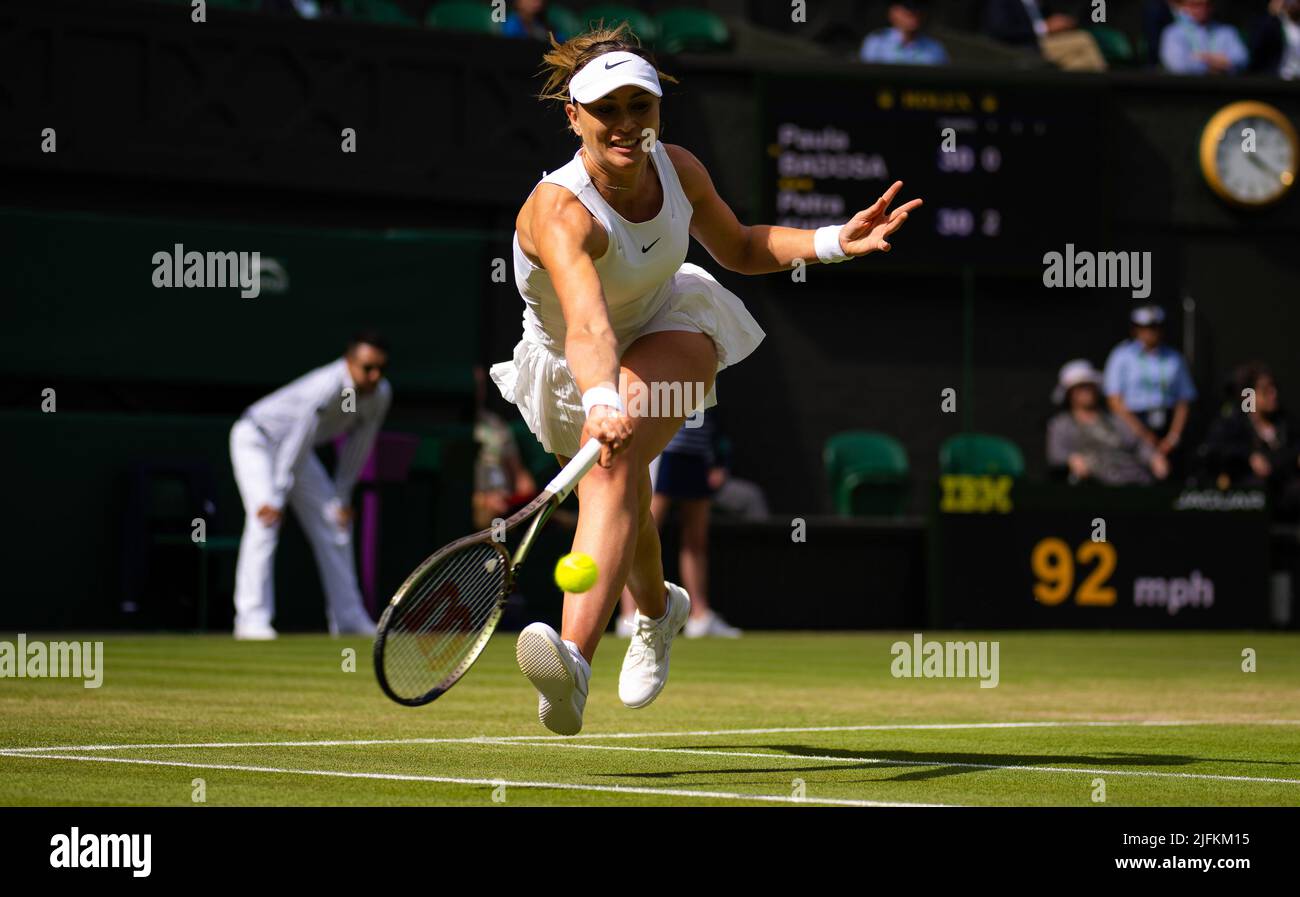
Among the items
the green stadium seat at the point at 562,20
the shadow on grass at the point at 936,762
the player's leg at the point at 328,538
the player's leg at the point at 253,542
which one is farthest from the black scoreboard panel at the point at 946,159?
the shadow on grass at the point at 936,762

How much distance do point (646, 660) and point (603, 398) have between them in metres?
1.27

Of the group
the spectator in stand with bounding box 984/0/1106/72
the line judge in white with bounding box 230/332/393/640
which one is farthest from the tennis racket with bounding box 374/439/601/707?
the spectator in stand with bounding box 984/0/1106/72

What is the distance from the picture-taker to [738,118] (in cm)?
1712

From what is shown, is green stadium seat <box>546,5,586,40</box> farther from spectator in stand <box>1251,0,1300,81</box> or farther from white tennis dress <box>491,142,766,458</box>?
white tennis dress <box>491,142,766,458</box>

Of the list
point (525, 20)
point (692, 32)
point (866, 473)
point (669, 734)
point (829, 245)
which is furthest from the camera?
point (692, 32)

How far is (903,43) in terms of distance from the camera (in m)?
17.3

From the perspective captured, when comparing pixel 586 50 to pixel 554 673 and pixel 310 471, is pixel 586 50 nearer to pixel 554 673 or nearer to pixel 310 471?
pixel 554 673

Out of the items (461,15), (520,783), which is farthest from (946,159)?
(520,783)

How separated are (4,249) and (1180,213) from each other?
404 inches

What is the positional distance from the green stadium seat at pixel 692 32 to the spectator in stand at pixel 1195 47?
4.03 meters

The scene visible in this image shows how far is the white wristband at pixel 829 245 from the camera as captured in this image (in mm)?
6047

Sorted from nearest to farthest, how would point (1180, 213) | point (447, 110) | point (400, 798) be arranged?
1. point (400, 798)
2. point (447, 110)
3. point (1180, 213)

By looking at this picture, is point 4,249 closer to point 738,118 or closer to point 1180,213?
point 738,118
